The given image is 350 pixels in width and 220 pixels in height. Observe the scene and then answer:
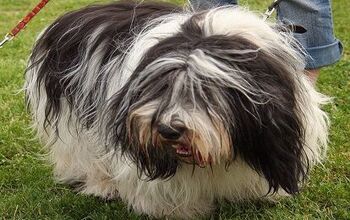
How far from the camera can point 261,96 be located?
235cm

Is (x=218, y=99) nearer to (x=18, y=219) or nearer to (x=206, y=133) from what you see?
(x=206, y=133)

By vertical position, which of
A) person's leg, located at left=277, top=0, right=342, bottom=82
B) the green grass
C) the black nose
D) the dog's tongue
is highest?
the black nose

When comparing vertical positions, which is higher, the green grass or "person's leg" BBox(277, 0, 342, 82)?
"person's leg" BBox(277, 0, 342, 82)

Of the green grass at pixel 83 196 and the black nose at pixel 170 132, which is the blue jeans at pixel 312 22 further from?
the black nose at pixel 170 132

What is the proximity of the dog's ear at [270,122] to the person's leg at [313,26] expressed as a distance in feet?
2.55

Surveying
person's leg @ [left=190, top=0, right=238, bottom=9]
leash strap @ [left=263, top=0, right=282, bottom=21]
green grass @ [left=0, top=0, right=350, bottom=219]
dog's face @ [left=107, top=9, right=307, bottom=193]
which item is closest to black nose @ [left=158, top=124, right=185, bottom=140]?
dog's face @ [left=107, top=9, right=307, bottom=193]

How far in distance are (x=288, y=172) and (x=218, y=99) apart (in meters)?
0.51

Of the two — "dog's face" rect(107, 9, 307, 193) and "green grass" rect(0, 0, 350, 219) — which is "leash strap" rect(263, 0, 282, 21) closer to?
"dog's face" rect(107, 9, 307, 193)

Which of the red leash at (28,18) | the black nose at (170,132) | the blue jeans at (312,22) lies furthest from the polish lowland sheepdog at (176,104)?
the blue jeans at (312,22)

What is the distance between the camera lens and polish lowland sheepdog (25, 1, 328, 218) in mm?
2312

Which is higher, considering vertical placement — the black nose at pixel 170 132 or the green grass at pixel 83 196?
the black nose at pixel 170 132

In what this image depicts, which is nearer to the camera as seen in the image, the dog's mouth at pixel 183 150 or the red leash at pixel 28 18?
the dog's mouth at pixel 183 150

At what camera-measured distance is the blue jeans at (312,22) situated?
3.30 m

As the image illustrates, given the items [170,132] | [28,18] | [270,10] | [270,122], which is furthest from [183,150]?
[28,18]
